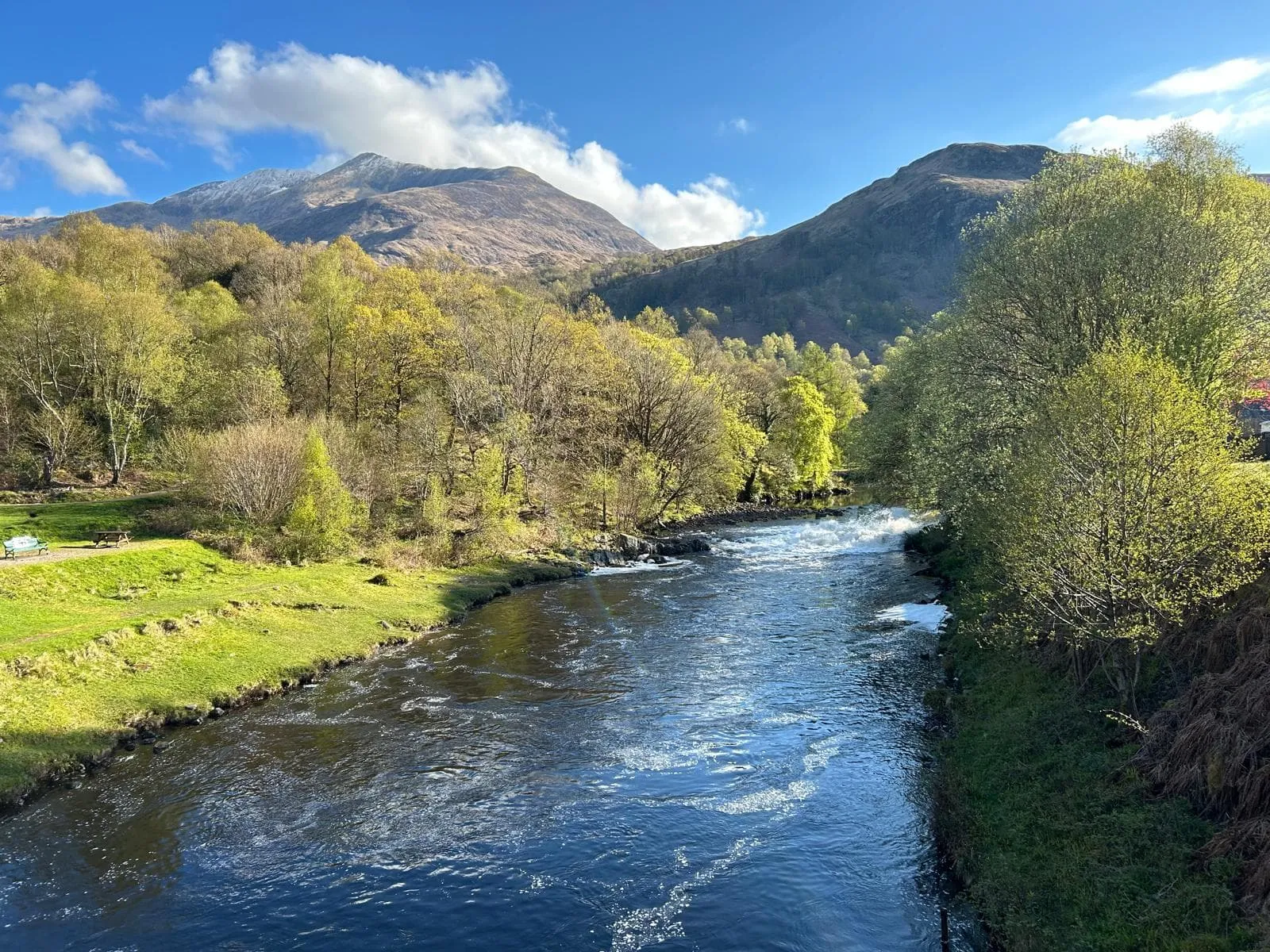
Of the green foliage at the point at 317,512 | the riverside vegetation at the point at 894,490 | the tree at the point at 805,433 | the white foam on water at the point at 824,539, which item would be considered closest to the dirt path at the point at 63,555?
the riverside vegetation at the point at 894,490


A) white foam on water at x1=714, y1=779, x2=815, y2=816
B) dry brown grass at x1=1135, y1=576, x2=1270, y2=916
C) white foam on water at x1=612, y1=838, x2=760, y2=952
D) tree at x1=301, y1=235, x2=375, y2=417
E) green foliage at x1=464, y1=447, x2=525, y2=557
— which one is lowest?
white foam on water at x1=714, y1=779, x2=815, y2=816

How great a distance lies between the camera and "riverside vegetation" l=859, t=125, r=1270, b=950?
536 inches

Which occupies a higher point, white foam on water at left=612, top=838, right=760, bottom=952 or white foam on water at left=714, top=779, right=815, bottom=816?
white foam on water at left=612, top=838, right=760, bottom=952

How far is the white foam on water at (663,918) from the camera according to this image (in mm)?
14281

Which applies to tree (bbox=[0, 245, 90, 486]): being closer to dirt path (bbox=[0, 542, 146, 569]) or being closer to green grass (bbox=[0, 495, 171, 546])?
green grass (bbox=[0, 495, 171, 546])

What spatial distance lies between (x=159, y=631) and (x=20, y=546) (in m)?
14.3

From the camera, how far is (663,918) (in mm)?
14984

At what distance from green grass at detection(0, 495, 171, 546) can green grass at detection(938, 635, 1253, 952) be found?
48368 millimetres

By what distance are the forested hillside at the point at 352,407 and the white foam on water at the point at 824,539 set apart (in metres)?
9.52

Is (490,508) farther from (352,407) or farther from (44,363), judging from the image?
(44,363)

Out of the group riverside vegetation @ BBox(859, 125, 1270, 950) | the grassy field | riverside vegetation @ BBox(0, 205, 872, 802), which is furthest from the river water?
riverside vegetation @ BBox(0, 205, 872, 802)

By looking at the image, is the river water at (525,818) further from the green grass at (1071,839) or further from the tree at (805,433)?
the tree at (805,433)

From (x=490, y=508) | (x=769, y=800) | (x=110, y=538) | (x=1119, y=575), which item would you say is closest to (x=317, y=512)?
(x=110, y=538)

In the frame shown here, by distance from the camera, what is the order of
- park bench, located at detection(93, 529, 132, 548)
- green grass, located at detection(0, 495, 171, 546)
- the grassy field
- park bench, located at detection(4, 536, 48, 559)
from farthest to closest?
green grass, located at detection(0, 495, 171, 546) < park bench, located at detection(93, 529, 132, 548) < park bench, located at detection(4, 536, 48, 559) < the grassy field
